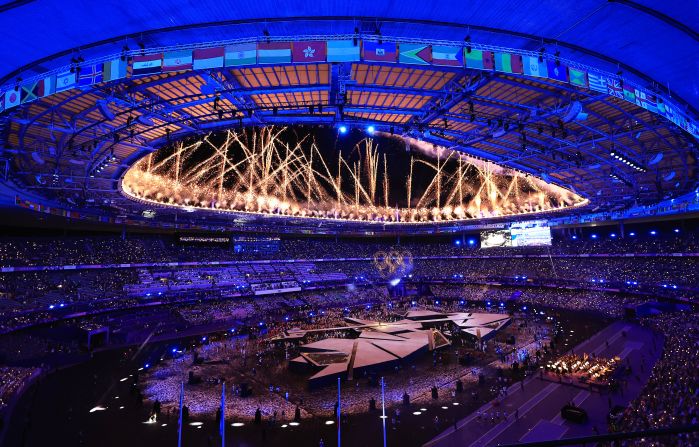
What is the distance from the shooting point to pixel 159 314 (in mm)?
40250

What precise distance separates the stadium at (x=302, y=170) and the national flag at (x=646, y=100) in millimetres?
234

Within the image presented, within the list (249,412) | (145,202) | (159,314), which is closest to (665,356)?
(249,412)

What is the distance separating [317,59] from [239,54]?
87.1 inches

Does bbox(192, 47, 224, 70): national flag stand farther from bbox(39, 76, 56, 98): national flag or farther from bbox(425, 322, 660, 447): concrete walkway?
bbox(425, 322, 660, 447): concrete walkway

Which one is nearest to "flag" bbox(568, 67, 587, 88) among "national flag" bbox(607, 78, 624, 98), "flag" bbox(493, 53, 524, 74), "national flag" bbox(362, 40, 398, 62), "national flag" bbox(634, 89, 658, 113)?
"national flag" bbox(607, 78, 624, 98)

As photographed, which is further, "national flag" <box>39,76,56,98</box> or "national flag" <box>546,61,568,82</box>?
"national flag" <box>39,76,56,98</box>

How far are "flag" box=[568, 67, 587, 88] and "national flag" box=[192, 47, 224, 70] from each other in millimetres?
10125

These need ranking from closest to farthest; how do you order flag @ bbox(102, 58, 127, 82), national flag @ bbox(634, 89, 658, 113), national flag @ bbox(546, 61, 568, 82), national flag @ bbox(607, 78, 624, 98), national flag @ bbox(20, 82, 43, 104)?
flag @ bbox(102, 58, 127, 82), national flag @ bbox(546, 61, 568, 82), national flag @ bbox(20, 82, 43, 104), national flag @ bbox(607, 78, 624, 98), national flag @ bbox(634, 89, 658, 113)

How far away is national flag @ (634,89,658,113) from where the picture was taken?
13047 mm

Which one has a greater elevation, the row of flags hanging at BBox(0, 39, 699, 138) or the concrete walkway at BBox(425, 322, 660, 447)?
the row of flags hanging at BBox(0, 39, 699, 138)

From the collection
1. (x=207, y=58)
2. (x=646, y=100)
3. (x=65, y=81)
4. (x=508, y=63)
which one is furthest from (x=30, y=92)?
(x=646, y=100)

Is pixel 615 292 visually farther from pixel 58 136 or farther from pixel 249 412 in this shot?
pixel 58 136

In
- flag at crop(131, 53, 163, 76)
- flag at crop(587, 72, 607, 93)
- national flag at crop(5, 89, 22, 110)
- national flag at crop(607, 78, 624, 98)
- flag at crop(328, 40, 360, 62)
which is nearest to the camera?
flag at crop(328, 40, 360, 62)

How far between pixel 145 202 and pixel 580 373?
3546 cm
